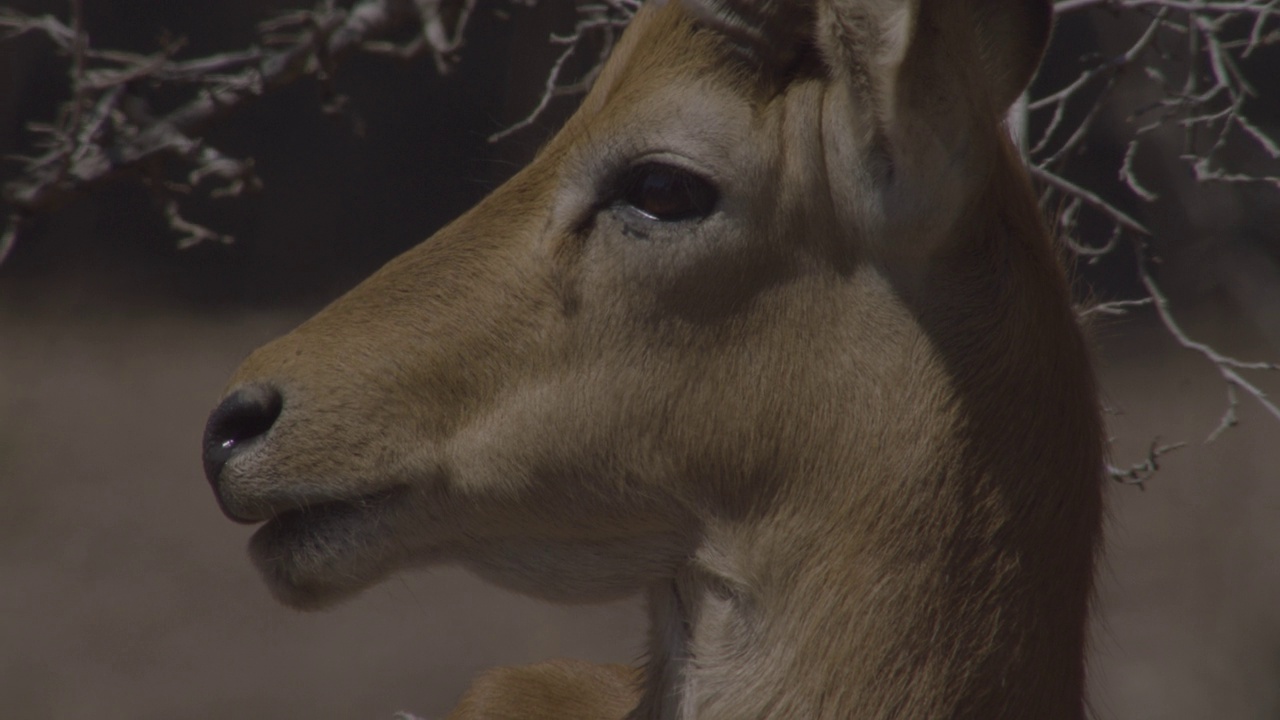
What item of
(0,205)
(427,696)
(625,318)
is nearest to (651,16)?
(625,318)

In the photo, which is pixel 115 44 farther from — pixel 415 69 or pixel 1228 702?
pixel 1228 702

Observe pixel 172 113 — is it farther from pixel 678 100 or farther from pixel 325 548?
pixel 678 100

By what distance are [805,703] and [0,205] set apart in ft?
31.1

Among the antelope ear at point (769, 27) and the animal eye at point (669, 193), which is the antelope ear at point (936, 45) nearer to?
the antelope ear at point (769, 27)

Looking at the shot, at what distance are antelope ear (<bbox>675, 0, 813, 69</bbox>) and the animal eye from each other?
237 mm

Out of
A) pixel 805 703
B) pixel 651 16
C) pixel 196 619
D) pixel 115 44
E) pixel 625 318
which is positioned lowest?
pixel 196 619

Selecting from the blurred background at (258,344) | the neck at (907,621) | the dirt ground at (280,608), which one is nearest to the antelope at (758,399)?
the neck at (907,621)

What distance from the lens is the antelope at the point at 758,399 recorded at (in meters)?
2.32

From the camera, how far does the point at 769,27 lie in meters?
2.36

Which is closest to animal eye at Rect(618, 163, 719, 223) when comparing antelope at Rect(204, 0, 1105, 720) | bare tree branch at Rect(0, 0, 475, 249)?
antelope at Rect(204, 0, 1105, 720)

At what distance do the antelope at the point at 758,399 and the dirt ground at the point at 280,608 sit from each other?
143 inches

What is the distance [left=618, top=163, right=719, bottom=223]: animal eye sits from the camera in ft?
7.72

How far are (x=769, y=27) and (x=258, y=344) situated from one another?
5.16 meters

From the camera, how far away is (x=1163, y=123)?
331 cm
